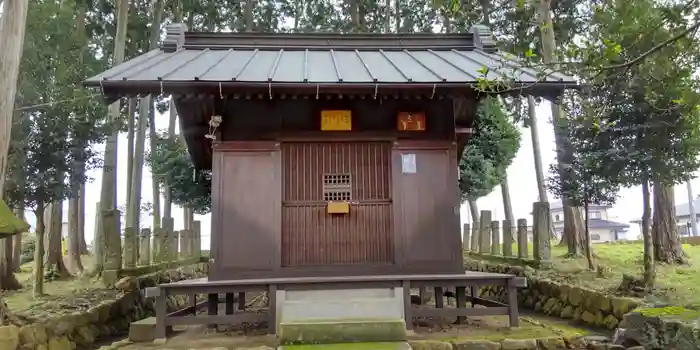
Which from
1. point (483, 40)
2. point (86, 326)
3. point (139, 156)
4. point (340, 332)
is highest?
point (483, 40)

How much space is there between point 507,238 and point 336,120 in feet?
26.4

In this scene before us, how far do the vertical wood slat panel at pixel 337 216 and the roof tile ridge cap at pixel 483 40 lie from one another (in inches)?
112

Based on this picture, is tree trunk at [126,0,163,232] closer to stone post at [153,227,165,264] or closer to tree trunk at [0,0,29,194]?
stone post at [153,227,165,264]

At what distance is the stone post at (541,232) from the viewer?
11.5 meters

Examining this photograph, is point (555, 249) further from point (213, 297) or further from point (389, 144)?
point (213, 297)

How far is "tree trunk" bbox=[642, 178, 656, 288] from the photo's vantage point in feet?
26.6

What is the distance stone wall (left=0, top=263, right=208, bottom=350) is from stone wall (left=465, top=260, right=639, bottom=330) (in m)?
8.21

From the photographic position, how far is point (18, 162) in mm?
8867

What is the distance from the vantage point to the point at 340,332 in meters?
5.76

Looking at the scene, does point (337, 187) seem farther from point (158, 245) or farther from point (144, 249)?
point (158, 245)

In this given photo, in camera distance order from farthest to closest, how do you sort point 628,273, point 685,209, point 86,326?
1. point 685,209
2. point 628,273
3. point 86,326

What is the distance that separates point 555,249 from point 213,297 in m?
11.4

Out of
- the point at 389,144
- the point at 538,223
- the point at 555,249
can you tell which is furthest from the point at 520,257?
the point at 389,144

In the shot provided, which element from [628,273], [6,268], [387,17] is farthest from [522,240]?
[387,17]
